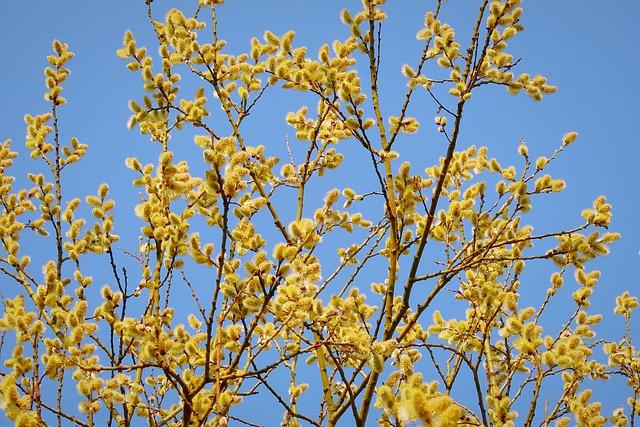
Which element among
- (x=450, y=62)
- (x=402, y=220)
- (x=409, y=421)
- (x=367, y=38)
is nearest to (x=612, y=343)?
(x=402, y=220)

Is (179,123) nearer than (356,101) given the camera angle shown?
No

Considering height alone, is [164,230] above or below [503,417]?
above

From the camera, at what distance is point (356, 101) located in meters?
2.56

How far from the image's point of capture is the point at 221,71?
321 cm

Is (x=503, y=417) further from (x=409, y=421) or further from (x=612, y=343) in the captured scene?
(x=409, y=421)

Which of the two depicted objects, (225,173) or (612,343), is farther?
(612,343)

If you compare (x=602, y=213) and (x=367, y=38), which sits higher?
(x=367, y=38)

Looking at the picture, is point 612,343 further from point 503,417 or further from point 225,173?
point 225,173

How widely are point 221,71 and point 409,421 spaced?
100 inches

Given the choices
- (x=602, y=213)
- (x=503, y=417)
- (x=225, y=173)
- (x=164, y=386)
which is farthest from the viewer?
(x=164, y=386)

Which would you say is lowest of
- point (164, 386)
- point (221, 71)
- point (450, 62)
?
point (164, 386)

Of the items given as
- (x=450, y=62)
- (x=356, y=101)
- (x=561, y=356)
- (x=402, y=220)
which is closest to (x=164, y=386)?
Result: (x=402, y=220)

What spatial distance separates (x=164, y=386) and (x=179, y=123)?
5.22 ft

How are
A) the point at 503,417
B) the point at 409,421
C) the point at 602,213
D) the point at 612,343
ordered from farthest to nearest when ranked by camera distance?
the point at 612,343
the point at 503,417
the point at 602,213
the point at 409,421
